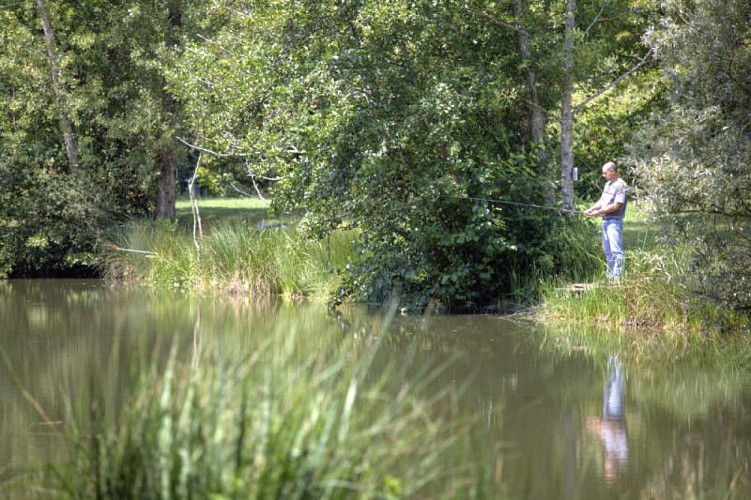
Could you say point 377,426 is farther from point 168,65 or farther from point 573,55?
point 168,65

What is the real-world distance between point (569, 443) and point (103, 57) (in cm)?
1764

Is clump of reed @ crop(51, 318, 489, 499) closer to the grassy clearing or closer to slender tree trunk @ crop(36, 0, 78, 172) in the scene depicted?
the grassy clearing

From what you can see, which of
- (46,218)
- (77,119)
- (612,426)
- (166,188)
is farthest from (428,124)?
(166,188)

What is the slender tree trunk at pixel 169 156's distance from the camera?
23266mm

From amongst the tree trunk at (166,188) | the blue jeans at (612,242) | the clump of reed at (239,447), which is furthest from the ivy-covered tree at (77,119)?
the clump of reed at (239,447)

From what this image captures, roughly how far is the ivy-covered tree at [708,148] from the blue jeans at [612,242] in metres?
3.71

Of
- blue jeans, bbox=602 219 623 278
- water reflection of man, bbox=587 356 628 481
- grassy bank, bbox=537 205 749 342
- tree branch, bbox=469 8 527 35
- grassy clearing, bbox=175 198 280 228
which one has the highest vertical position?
tree branch, bbox=469 8 527 35

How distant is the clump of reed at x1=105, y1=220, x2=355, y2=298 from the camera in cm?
1752

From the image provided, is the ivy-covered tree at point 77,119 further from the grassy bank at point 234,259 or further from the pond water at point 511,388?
the pond water at point 511,388

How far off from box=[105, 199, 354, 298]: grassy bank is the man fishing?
4.11 m

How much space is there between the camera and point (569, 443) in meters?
8.07

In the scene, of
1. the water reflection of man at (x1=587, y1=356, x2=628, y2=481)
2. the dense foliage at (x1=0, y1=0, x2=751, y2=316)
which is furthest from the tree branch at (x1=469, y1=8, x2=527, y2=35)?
the water reflection of man at (x1=587, y1=356, x2=628, y2=481)

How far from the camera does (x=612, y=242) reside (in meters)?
14.2

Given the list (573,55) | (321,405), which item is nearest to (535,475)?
(321,405)
